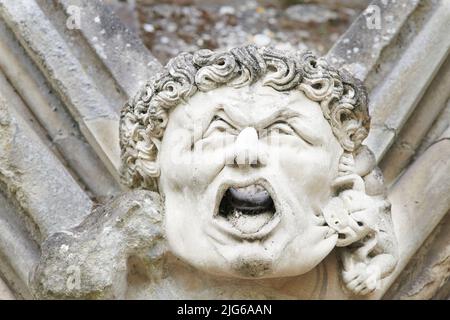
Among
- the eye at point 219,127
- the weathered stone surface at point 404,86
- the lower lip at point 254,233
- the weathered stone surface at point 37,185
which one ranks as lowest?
the weathered stone surface at point 404,86

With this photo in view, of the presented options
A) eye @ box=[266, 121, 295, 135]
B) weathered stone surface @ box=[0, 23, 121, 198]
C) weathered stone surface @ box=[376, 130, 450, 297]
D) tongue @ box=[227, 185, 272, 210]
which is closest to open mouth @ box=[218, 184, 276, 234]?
tongue @ box=[227, 185, 272, 210]

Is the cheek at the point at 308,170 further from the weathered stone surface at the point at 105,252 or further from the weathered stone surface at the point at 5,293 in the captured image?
the weathered stone surface at the point at 5,293

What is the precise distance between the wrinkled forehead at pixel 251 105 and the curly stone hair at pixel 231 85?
0.5 inches

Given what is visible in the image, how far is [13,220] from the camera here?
340 cm

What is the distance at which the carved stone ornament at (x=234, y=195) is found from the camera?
2.92 meters

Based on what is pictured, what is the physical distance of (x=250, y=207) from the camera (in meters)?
2.93

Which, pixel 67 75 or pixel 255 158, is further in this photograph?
pixel 67 75

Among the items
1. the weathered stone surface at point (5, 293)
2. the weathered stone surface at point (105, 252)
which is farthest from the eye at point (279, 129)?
the weathered stone surface at point (5, 293)

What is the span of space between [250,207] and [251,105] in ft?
0.65

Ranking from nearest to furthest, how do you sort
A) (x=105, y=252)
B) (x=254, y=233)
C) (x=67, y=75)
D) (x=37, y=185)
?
(x=254, y=233), (x=105, y=252), (x=37, y=185), (x=67, y=75)

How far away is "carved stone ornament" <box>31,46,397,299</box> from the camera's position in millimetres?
2924

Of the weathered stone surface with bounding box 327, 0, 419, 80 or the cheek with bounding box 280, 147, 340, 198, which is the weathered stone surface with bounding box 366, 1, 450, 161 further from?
the cheek with bounding box 280, 147, 340, 198

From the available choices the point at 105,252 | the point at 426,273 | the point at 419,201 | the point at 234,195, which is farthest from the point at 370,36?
the point at 105,252

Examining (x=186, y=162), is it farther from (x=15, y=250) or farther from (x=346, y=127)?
(x=15, y=250)
